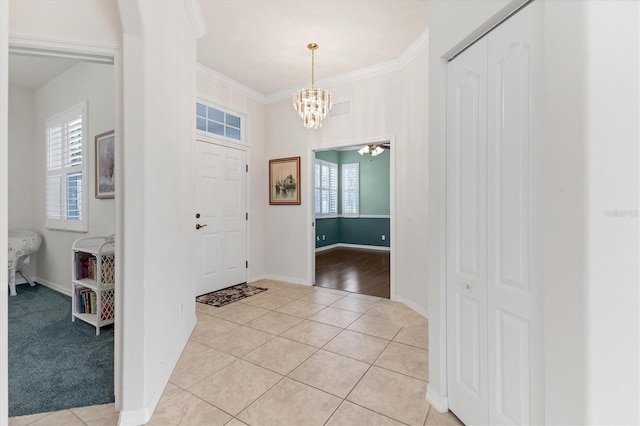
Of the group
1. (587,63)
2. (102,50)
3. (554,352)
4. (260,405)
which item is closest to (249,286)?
(260,405)

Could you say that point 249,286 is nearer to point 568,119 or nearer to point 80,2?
point 80,2

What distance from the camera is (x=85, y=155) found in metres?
3.75

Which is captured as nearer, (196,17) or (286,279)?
(196,17)

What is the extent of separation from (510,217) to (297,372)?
1.73 meters

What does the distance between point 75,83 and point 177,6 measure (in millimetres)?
2573

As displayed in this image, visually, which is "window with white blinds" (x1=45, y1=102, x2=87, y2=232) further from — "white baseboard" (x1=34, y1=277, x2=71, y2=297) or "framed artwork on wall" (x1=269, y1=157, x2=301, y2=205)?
"framed artwork on wall" (x1=269, y1=157, x2=301, y2=205)

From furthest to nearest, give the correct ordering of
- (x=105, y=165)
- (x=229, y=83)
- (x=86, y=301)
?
(x=229, y=83)
(x=105, y=165)
(x=86, y=301)

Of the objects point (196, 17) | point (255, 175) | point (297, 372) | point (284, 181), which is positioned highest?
point (196, 17)

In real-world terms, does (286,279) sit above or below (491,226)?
below

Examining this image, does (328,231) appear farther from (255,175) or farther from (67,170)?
(67,170)

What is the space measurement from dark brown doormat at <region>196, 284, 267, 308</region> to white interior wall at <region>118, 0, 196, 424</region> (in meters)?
1.29

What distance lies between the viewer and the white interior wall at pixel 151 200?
166 centimetres

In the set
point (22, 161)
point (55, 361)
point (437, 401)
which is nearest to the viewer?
point (437, 401)

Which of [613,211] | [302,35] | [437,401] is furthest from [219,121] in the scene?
[613,211]
